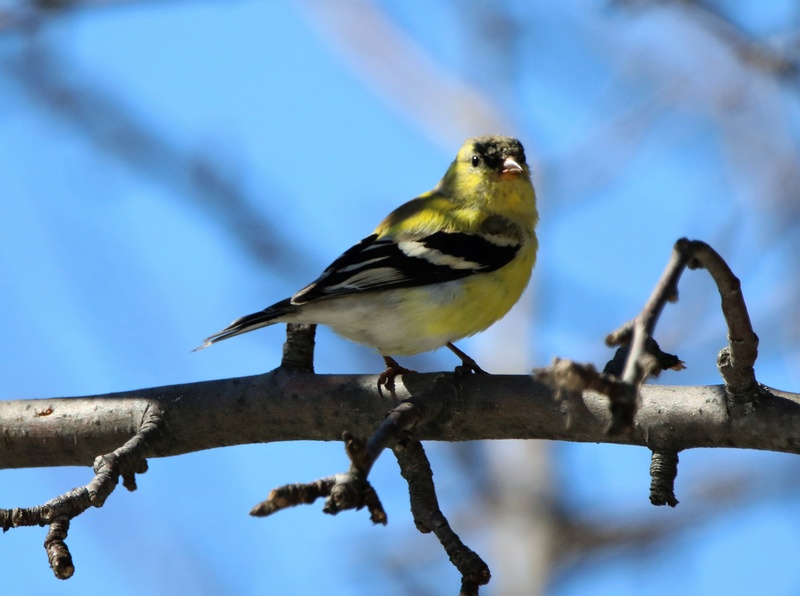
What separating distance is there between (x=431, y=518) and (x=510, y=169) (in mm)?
2958

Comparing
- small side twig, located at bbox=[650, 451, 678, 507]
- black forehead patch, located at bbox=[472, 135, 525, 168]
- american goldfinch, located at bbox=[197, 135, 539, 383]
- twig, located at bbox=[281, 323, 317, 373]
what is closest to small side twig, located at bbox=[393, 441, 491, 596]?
twig, located at bbox=[281, 323, 317, 373]

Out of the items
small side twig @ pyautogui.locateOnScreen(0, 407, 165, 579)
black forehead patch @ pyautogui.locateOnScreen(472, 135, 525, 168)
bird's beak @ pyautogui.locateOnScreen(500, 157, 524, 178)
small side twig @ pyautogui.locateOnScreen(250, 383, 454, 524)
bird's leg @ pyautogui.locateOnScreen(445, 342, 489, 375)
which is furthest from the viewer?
black forehead patch @ pyautogui.locateOnScreen(472, 135, 525, 168)

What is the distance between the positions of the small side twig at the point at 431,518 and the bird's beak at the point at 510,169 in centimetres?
257

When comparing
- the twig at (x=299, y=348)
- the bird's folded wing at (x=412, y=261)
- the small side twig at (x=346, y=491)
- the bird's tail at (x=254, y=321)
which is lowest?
the small side twig at (x=346, y=491)

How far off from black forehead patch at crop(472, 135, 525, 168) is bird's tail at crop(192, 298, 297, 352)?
1.86 m

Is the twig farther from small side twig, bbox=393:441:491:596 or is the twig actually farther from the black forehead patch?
the black forehead patch

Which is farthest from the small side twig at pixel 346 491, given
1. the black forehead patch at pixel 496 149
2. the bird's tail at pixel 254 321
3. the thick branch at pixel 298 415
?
the black forehead patch at pixel 496 149

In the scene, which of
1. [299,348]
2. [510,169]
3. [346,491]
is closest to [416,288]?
[299,348]

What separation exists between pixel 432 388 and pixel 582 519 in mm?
7653

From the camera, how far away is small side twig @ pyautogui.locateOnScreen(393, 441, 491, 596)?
2.71 metres

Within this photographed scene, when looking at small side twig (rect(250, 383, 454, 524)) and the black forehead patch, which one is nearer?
small side twig (rect(250, 383, 454, 524))

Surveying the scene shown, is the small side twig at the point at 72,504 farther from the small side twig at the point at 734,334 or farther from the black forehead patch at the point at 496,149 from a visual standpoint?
the black forehead patch at the point at 496,149

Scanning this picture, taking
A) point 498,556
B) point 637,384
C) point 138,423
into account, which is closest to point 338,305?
point 138,423

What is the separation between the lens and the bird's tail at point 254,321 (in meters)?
4.42
